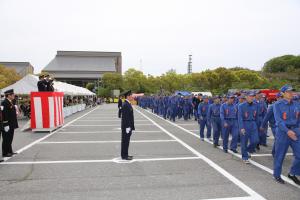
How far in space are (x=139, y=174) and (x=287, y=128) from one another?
3059mm

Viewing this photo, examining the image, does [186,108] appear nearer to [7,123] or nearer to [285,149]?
[7,123]

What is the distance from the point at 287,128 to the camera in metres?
6.00

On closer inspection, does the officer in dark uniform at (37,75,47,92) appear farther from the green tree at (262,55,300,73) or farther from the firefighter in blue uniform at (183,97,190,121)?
the green tree at (262,55,300,73)

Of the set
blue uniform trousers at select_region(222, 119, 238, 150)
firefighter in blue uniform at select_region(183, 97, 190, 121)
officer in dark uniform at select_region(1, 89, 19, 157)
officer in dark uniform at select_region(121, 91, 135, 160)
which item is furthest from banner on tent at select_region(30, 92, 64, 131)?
firefighter in blue uniform at select_region(183, 97, 190, 121)

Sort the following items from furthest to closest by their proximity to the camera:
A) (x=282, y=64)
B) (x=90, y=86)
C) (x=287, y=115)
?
1. (x=282, y=64)
2. (x=90, y=86)
3. (x=287, y=115)

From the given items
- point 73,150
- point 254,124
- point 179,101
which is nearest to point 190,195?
point 254,124

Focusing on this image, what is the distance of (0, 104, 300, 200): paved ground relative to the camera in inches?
221

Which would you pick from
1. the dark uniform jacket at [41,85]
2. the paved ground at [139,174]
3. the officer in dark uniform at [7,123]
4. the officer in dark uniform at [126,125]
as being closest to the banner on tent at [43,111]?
the dark uniform jacket at [41,85]

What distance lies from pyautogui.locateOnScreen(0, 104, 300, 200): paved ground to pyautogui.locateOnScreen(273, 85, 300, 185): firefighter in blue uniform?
0.32m

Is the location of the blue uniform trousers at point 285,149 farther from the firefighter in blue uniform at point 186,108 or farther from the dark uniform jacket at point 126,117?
the firefighter in blue uniform at point 186,108

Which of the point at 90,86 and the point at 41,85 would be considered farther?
the point at 90,86

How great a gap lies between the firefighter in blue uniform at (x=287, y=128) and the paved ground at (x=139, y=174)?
1.05ft

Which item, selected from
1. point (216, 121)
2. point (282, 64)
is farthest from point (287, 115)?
point (282, 64)

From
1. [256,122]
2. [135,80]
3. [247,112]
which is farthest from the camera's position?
[135,80]
